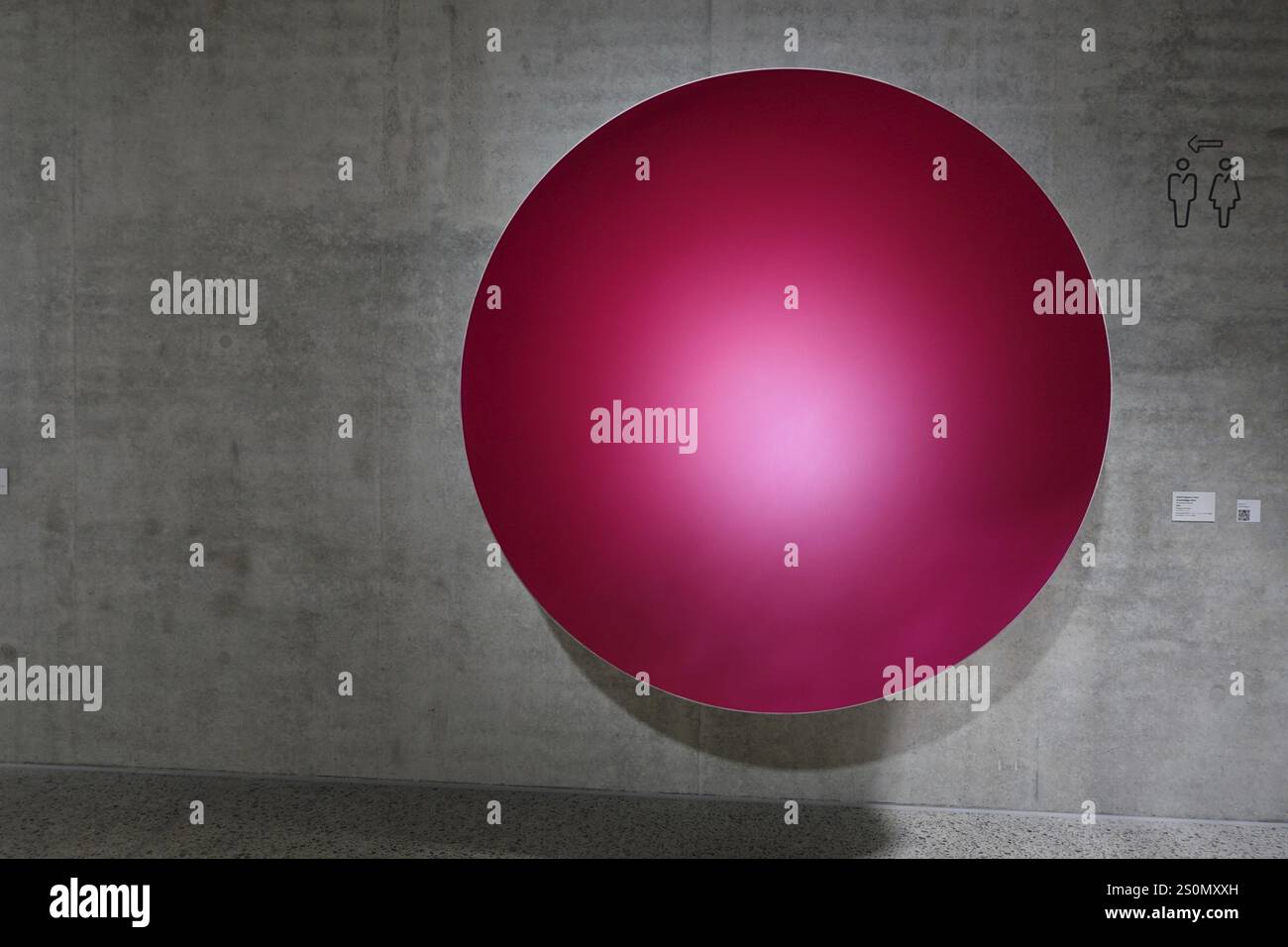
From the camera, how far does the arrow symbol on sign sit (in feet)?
8.82

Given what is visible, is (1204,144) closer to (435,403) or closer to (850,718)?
(850,718)

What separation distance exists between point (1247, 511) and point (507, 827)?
7.70 ft

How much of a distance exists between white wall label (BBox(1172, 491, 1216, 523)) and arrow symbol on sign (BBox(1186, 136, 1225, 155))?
1.00 m

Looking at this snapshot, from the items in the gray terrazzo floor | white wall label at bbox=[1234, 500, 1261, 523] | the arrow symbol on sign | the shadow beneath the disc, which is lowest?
the gray terrazzo floor

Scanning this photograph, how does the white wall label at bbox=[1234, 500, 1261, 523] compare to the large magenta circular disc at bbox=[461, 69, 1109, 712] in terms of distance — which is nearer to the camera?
the large magenta circular disc at bbox=[461, 69, 1109, 712]

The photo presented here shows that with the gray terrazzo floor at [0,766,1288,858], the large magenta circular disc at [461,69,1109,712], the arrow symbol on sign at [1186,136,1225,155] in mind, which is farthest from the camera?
the arrow symbol on sign at [1186,136,1225,155]

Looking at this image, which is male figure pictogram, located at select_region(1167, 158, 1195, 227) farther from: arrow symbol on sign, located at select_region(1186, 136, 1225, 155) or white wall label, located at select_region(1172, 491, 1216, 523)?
white wall label, located at select_region(1172, 491, 1216, 523)

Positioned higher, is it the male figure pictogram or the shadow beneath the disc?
the male figure pictogram

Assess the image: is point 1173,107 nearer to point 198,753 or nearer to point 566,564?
point 566,564

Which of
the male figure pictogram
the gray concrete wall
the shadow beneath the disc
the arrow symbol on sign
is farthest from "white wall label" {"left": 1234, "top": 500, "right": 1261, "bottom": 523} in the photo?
the arrow symbol on sign

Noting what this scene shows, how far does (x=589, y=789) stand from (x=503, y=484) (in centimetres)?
120

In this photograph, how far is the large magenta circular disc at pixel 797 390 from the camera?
213 cm

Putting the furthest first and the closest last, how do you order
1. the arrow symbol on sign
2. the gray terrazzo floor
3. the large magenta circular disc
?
the arrow symbol on sign < the gray terrazzo floor < the large magenta circular disc

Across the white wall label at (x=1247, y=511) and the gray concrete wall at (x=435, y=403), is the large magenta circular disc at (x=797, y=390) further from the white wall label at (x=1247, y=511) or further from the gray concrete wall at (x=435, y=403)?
the white wall label at (x=1247, y=511)
